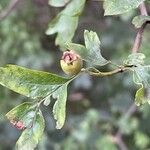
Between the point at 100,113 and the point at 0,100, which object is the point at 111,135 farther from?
the point at 0,100

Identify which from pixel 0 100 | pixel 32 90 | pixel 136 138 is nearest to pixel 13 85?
pixel 32 90

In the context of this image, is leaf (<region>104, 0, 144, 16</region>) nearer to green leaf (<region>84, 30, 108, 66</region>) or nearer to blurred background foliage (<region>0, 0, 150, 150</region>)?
green leaf (<region>84, 30, 108, 66</region>)

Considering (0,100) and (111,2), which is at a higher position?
(111,2)

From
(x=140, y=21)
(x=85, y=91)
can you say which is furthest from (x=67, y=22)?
(x=85, y=91)

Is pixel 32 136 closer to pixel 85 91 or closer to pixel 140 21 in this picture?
pixel 140 21

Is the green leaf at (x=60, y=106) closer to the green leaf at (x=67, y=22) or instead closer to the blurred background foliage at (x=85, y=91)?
the green leaf at (x=67, y=22)

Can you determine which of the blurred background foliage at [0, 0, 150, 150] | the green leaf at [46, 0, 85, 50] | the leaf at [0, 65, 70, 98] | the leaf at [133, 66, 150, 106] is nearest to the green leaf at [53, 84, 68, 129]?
the leaf at [0, 65, 70, 98]
